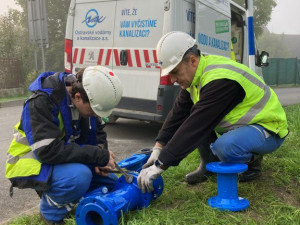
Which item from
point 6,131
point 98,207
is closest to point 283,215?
point 98,207

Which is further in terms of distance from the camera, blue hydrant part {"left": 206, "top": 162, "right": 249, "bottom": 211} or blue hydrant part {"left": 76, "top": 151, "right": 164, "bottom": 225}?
blue hydrant part {"left": 206, "top": 162, "right": 249, "bottom": 211}

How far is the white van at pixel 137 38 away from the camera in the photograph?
5.05 metres

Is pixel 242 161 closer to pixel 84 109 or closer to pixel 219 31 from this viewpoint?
pixel 84 109

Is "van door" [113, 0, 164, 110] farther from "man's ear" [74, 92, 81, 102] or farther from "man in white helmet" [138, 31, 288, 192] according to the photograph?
"man's ear" [74, 92, 81, 102]

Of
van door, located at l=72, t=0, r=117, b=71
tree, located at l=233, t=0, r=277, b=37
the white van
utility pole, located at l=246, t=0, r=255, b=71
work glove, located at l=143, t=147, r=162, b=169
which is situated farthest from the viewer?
tree, located at l=233, t=0, r=277, b=37

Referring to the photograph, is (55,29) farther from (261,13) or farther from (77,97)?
(77,97)

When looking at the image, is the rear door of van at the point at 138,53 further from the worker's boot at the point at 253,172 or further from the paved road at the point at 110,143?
the worker's boot at the point at 253,172

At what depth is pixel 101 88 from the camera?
7.63ft

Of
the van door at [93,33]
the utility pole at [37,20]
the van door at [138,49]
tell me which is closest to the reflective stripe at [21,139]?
the van door at [138,49]

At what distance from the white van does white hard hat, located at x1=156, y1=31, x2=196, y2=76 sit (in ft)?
8.36

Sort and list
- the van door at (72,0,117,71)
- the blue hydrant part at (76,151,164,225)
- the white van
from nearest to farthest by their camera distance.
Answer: the blue hydrant part at (76,151,164,225) < the white van < the van door at (72,0,117,71)

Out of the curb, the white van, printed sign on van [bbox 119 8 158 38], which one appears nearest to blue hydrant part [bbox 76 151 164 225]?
the white van

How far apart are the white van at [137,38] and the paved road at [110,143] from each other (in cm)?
44

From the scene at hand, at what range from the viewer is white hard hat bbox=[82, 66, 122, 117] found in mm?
2324
